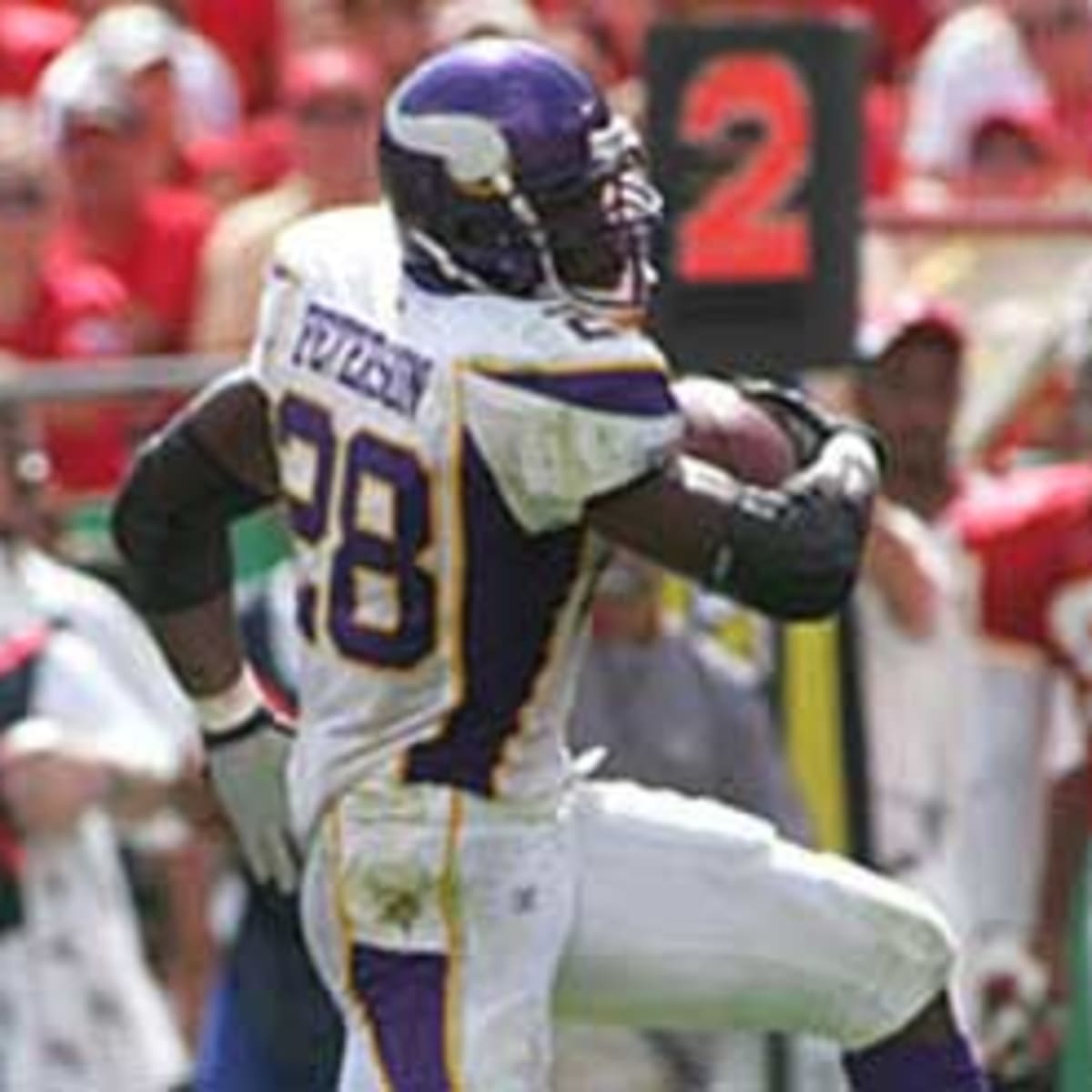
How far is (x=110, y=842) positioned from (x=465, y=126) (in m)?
2.46

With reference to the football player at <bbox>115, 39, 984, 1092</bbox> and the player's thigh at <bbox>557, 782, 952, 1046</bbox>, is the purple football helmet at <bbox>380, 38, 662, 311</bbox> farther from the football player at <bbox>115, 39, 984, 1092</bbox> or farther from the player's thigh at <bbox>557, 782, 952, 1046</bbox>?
the player's thigh at <bbox>557, 782, 952, 1046</bbox>

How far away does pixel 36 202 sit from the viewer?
930 centimetres

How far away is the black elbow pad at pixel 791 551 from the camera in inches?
244

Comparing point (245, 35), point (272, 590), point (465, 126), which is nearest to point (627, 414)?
point (465, 126)

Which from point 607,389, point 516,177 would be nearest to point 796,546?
point 607,389

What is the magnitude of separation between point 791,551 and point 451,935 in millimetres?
571

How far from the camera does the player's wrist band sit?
686 cm

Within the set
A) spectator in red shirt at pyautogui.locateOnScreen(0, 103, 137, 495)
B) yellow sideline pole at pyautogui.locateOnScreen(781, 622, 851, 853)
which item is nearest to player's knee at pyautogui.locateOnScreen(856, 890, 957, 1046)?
yellow sideline pole at pyautogui.locateOnScreen(781, 622, 851, 853)

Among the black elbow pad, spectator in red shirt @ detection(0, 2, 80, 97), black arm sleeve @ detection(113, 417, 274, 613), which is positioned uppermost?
the black elbow pad

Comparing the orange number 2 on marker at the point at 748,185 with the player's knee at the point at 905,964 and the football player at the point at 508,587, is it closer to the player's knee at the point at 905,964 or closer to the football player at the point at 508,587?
the football player at the point at 508,587

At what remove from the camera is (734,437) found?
648 centimetres

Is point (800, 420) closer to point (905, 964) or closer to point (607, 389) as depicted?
point (607, 389)

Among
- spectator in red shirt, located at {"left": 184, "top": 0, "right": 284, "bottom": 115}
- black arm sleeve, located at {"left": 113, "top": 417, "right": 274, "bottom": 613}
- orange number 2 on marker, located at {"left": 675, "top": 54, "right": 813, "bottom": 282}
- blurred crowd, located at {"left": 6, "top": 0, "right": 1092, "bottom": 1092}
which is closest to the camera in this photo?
black arm sleeve, located at {"left": 113, "top": 417, "right": 274, "bottom": 613}

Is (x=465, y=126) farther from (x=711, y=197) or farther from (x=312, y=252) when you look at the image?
(x=711, y=197)
